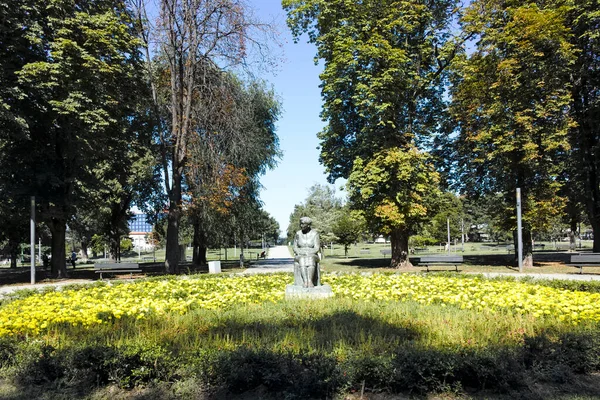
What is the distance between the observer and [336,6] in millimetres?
21938

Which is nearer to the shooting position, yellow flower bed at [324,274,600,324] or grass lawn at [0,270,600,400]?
grass lawn at [0,270,600,400]

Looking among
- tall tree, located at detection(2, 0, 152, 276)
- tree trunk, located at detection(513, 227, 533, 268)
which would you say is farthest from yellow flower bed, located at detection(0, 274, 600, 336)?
tree trunk, located at detection(513, 227, 533, 268)

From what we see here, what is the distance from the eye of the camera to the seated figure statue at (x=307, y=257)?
902 centimetres

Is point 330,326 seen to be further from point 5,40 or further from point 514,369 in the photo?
point 5,40

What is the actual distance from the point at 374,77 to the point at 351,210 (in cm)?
679

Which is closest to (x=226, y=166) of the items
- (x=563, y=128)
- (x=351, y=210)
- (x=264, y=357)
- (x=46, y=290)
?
(x=351, y=210)

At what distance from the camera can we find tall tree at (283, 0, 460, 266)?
1989 cm

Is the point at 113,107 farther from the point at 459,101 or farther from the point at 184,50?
the point at 459,101

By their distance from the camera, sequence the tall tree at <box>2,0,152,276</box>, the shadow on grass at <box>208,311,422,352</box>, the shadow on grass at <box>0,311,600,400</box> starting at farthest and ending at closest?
the tall tree at <box>2,0,152,276</box>
the shadow on grass at <box>208,311,422,352</box>
the shadow on grass at <box>0,311,600,400</box>

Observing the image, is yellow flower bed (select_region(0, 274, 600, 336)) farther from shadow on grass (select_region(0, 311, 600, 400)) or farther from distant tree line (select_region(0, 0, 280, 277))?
distant tree line (select_region(0, 0, 280, 277))

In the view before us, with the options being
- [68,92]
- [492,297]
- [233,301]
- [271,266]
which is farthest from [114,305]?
[271,266]

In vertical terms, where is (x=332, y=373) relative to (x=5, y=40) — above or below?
below

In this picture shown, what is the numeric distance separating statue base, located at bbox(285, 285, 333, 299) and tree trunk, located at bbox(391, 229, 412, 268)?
13.2 m

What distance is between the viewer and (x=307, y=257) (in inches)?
355
